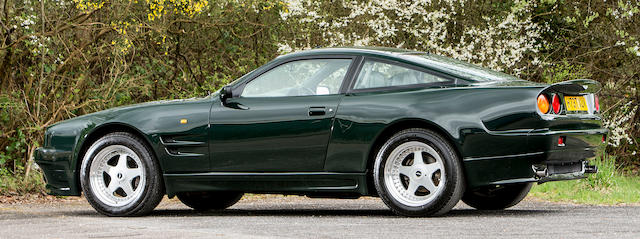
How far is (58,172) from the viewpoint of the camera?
363 inches

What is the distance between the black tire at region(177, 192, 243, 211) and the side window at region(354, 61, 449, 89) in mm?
2065

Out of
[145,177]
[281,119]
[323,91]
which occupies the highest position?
[323,91]

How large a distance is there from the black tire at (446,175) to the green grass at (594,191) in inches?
117

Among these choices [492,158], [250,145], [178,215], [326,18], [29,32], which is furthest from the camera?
[326,18]

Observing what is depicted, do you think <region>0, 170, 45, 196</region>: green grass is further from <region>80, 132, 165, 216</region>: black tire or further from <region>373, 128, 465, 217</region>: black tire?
<region>373, 128, 465, 217</region>: black tire

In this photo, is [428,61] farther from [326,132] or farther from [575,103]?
[575,103]

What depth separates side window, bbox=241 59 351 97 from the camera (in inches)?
333

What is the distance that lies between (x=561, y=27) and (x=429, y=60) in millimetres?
9132

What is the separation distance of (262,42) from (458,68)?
356 inches

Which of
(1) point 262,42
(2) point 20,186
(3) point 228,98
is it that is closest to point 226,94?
(3) point 228,98

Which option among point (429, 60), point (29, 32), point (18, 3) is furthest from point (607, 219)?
point (18, 3)

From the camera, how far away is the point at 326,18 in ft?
53.4

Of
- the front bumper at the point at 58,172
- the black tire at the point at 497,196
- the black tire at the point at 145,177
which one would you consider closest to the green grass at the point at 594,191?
the black tire at the point at 497,196

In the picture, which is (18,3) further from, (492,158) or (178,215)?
(492,158)
